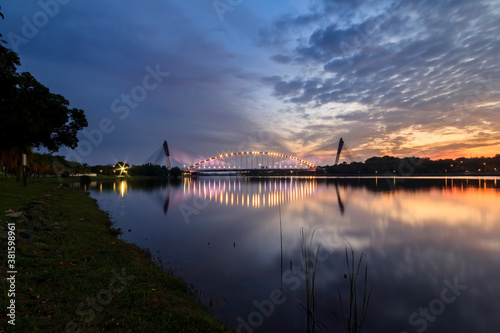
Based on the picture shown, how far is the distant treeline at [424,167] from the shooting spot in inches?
5002

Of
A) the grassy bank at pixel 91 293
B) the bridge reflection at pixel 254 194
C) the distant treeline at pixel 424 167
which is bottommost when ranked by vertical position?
the bridge reflection at pixel 254 194

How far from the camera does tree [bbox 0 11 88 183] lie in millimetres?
13113

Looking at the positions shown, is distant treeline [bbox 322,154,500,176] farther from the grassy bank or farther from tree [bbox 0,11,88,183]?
the grassy bank

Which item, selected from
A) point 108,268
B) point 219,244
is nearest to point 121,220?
point 219,244

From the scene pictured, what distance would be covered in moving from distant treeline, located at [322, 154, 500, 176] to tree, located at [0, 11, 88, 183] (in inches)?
5082

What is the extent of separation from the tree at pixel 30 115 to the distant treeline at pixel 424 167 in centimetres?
12908

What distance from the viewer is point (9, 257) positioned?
246 inches

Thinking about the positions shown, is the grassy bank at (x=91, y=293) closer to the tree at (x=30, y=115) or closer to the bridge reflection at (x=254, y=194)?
the tree at (x=30, y=115)

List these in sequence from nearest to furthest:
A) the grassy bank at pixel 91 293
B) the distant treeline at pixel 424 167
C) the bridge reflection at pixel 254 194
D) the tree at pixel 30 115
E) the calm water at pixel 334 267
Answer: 1. the grassy bank at pixel 91 293
2. the calm water at pixel 334 267
3. the tree at pixel 30 115
4. the bridge reflection at pixel 254 194
5. the distant treeline at pixel 424 167

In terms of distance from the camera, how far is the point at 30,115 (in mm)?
18766

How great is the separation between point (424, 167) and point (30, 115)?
148918 mm

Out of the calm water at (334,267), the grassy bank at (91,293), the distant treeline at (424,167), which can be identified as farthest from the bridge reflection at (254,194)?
the distant treeline at (424,167)

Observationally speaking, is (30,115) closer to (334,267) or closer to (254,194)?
(334,267)

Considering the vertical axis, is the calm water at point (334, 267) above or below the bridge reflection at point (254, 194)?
below
